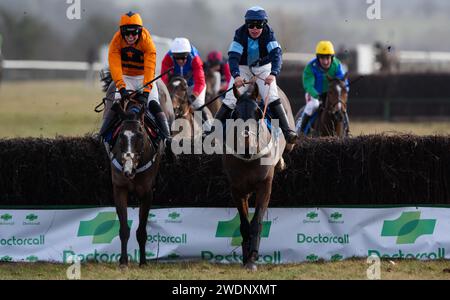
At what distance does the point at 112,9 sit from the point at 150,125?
8700 cm

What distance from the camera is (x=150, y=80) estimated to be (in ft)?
32.8

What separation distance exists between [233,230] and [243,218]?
607 millimetres

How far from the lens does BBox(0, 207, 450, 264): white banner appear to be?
10062 mm

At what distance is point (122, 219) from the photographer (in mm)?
9461

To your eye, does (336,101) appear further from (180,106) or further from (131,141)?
(131,141)

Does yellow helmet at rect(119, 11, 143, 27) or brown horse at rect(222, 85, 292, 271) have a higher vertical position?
yellow helmet at rect(119, 11, 143, 27)

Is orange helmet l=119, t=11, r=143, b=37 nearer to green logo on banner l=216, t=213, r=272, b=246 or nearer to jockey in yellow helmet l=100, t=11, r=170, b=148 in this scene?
jockey in yellow helmet l=100, t=11, r=170, b=148

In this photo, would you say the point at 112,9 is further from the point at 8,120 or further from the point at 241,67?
the point at 241,67

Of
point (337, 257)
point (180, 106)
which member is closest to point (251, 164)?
point (337, 257)

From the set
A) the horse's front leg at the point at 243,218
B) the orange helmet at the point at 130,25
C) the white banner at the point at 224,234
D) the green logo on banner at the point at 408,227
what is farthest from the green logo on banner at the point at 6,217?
the green logo on banner at the point at 408,227

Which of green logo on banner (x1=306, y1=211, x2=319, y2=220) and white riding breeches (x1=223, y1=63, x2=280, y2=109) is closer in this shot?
white riding breeches (x1=223, y1=63, x2=280, y2=109)

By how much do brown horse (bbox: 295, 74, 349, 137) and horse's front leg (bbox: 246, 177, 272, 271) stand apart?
420 cm

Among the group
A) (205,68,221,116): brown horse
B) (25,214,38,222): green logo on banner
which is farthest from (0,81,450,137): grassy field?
(205,68,221,116): brown horse

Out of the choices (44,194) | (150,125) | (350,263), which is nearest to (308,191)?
(350,263)
